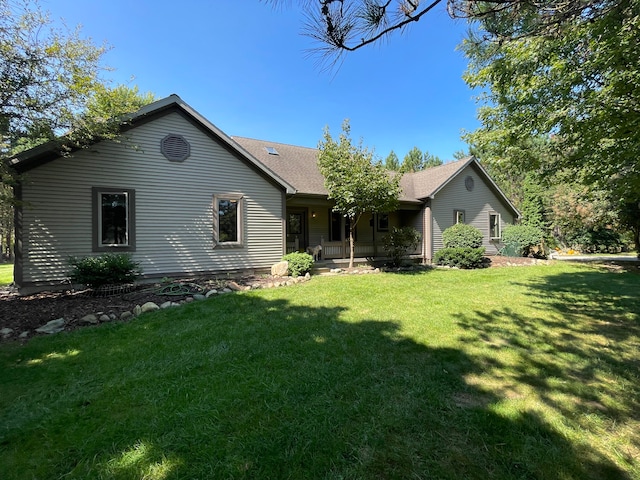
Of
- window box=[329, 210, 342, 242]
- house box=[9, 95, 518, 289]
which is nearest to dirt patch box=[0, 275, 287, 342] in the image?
house box=[9, 95, 518, 289]

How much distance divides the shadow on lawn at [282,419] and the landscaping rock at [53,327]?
2.63ft

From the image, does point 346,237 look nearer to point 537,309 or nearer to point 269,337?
point 537,309

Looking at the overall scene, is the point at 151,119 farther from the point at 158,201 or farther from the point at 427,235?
the point at 427,235

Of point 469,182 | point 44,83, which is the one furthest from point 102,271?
point 469,182

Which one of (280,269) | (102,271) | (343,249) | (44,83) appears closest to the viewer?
(44,83)

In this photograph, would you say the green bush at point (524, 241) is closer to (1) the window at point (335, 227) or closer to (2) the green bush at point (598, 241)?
(1) the window at point (335, 227)

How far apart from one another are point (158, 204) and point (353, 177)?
595 cm

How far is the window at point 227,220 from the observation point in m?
9.75

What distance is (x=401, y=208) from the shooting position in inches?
598

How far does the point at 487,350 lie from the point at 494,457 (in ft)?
7.12

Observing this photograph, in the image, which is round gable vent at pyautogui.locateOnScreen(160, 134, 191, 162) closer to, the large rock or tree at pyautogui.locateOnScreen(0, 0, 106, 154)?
tree at pyautogui.locateOnScreen(0, 0, 106, 154)

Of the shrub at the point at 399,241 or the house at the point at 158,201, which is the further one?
the shrub at the point at 399,241

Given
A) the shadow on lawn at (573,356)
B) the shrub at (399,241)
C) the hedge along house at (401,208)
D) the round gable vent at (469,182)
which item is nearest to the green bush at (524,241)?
the hedge along house at (401,208)

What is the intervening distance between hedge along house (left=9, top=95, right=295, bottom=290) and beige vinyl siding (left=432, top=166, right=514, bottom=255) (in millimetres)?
8734
